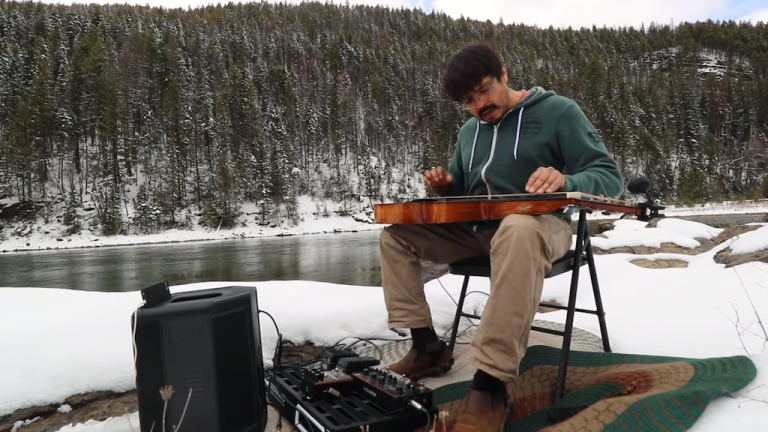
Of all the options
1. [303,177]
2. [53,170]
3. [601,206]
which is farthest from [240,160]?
[601,206]

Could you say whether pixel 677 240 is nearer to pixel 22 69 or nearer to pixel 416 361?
pixel 416 361

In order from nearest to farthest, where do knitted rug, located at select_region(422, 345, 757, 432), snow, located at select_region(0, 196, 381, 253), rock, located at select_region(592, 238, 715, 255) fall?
knitted rug, located at select_region(422, 345, 757, 432)
rock, located at select_region(592, 238, 715, 255)
snow, located at select_region(0, 196, 381, 253)

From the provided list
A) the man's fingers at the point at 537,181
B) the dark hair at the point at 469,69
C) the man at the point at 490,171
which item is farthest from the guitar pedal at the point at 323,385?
the dark hair at the point at 469,69

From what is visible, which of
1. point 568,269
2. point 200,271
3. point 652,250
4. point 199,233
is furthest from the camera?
point 199,233

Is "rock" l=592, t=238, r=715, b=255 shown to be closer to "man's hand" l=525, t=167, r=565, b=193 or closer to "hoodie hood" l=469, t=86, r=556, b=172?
Result: "hoodie hood" l=469, t=86, r=556, b=172

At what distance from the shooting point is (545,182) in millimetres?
1538

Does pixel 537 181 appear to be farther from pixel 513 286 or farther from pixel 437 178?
pixel 437 178

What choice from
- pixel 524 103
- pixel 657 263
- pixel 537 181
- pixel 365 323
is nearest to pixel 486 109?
pixel 524 103

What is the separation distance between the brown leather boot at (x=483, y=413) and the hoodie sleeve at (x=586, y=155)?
86 centimetres

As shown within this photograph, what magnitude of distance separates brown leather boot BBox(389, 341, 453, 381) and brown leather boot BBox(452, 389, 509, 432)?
1.89 ft

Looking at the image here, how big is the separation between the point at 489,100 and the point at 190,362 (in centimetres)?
156

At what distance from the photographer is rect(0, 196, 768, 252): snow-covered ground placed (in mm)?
30625

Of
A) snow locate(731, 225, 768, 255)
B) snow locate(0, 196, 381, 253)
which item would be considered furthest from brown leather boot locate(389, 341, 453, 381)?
snow locate(0, 196, 381, 253)

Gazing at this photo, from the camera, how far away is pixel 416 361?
6.42 feet
